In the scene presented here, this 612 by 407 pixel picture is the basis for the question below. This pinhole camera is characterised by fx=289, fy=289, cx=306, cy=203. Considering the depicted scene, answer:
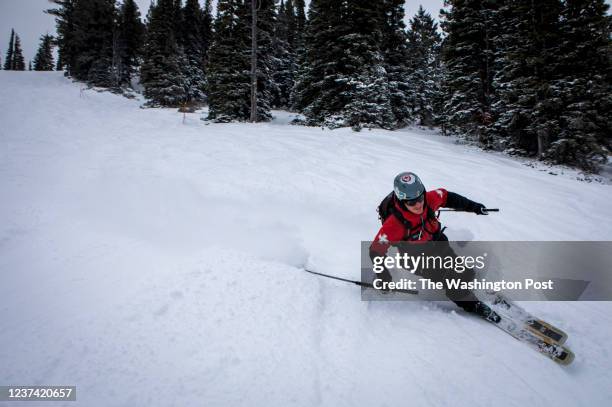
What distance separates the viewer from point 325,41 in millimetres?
17953

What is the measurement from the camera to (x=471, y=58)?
55.9 feet

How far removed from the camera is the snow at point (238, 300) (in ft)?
9.03

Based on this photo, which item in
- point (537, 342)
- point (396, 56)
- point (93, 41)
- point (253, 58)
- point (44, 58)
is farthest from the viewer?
point (44, 58)

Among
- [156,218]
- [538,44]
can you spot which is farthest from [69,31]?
[538,44]

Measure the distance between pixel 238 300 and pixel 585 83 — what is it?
17115 millimetres

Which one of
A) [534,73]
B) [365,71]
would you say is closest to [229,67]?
[365,71]

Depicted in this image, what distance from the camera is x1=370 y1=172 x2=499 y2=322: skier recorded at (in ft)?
11.9

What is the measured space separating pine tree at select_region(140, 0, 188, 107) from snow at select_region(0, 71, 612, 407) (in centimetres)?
2060

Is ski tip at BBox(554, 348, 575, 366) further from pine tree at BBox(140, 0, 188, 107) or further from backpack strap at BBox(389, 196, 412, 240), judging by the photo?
pine tree at BBox(140, 0, 188, 107)

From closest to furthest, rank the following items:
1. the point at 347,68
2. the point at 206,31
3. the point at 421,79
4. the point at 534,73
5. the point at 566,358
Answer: the point at 566,358 < the point at 534,73 < the point at 347,68 < the point at 421,79 < the point at 206,31

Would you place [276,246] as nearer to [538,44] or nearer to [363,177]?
[363,177]

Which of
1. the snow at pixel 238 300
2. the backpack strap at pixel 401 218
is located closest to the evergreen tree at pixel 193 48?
the snow at pixel 238 300

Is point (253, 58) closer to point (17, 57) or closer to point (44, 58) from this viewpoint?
point (44, 58)

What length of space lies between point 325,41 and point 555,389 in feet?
63.1
